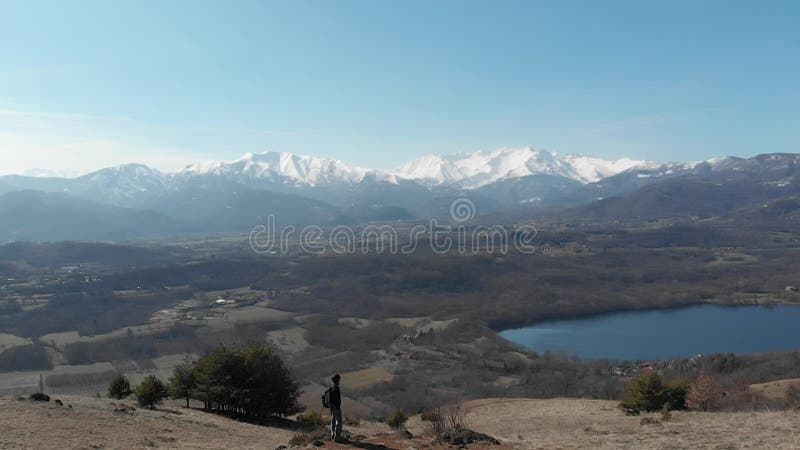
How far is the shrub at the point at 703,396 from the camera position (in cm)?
3004

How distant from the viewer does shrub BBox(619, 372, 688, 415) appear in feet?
87.6

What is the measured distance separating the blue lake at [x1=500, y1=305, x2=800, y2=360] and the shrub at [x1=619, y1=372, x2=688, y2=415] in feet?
198

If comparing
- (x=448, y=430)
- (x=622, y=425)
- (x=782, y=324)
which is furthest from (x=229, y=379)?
(x=782, y=324)

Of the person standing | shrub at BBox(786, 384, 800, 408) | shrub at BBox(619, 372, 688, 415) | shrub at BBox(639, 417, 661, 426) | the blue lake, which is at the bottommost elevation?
the blue lake

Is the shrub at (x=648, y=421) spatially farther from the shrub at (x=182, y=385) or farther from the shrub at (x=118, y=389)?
the shrub at (x=118, y=389)

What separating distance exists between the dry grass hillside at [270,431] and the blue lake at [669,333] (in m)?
66.6

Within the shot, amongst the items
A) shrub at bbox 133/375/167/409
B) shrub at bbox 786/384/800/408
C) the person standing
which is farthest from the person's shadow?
shrub at bbox 786/384/800/408

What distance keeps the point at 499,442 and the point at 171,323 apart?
93.4 metres

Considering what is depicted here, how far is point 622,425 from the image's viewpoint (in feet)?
72.7

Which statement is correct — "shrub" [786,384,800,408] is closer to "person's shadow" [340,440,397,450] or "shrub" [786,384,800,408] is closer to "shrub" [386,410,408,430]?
"shrub" [386,410,408,430]

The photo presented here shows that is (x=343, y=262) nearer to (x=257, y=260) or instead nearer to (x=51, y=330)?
(x=257, y=260)

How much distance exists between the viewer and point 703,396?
31.4 m

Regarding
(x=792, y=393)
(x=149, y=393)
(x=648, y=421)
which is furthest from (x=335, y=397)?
(x=792, y=393)

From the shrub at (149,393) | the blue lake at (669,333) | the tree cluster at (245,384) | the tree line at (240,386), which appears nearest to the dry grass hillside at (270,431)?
the shrub at (149,393)
